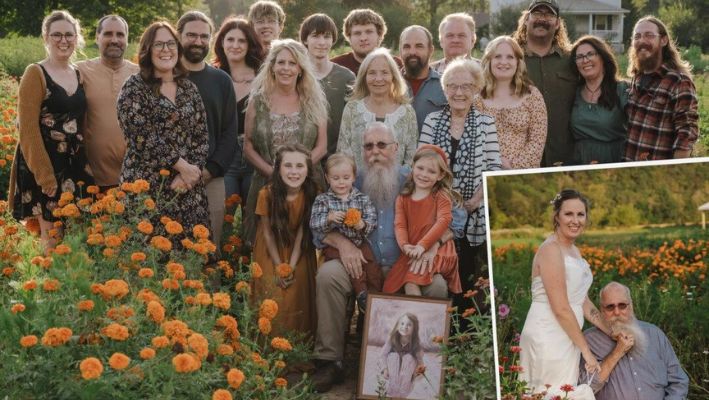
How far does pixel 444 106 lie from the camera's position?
6.12 metres

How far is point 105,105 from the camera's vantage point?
641cm

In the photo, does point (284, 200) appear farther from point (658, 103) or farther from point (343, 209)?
point (658, 103)

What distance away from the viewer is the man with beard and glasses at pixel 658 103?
247 inches

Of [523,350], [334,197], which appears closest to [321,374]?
[334,197]

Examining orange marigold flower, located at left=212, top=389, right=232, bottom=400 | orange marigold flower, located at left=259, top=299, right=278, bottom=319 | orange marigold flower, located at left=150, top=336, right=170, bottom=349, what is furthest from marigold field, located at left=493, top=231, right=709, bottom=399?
orange marigold flower, located at left=259, top=299, right=278, bottom=319

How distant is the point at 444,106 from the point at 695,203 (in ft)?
10.0

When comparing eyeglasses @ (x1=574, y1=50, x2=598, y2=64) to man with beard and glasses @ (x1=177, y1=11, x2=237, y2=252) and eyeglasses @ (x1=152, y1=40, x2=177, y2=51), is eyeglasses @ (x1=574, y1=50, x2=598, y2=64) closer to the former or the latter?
man with beard and glasses @ (x1=177, y1=11, x2=237, y2=252)

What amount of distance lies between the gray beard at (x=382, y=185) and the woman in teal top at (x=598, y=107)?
5.01 ft

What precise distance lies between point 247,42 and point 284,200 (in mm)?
1717

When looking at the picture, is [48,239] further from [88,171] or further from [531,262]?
[531,262]

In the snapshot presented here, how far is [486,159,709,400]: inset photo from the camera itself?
10.4ft

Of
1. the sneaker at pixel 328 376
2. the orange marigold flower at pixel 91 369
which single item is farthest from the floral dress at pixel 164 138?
the orange marigold flower at pixel 91 369

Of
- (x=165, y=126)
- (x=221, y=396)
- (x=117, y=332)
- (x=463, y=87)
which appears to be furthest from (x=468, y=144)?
(x=117, y=332)

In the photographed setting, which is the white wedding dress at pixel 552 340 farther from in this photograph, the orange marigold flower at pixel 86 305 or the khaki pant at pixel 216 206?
the khaki pant at pixel 216 206
